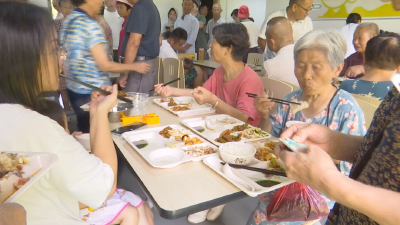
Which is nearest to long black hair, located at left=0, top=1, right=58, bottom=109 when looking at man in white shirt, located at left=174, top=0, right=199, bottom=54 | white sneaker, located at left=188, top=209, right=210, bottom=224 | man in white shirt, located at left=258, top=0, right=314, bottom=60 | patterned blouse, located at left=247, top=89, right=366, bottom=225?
patterned blouse, located at left=247, top=89, right=366, bottom=225

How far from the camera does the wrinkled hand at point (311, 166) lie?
72 centimetres

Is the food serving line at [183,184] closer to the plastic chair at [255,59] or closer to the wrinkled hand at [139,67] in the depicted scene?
the wrinkled hand at [139,67]

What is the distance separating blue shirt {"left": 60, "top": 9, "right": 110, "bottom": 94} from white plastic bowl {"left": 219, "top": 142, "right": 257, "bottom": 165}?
1.44 meters

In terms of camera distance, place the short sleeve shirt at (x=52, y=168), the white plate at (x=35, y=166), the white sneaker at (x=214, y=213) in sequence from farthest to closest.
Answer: the white sneaker at (x=214, y=213) → the short sleeve shirt at (x=52, y=168) → the white plate at (x=35, y=166)

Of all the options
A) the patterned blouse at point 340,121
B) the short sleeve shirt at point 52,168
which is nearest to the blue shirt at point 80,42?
the short sleeve shirt at point 52,168

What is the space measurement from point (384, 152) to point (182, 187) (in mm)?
719

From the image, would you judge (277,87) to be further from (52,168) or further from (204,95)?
(52,168)

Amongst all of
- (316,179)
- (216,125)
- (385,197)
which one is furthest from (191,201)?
(216,125)

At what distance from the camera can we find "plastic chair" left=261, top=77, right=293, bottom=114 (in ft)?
7.16

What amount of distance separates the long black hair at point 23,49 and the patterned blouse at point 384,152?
1138 millimetres

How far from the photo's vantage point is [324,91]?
154 centimetres

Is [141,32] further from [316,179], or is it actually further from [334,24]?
[334,24]

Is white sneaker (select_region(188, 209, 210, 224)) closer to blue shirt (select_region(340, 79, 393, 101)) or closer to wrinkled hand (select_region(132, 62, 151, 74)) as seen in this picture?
wrinkled hand (select_region(132, 62, 151, 74))

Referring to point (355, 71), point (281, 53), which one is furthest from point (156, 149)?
point (355, 71)
